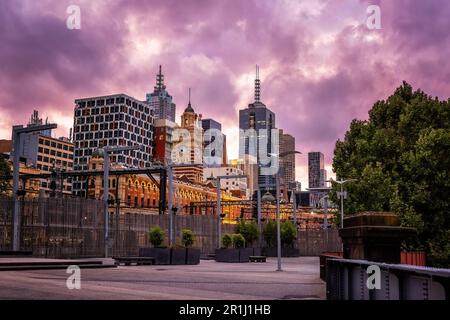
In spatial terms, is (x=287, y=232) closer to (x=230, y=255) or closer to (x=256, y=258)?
(x=256, y=258)

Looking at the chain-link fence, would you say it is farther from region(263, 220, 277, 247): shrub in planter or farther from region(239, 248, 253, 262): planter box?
region(263, 220, 277, 247): shrub in planter

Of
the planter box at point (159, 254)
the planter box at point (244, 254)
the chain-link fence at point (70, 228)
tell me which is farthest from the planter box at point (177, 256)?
the planter box at point (244, 254)

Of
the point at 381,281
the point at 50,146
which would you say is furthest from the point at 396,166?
the point at 50,146

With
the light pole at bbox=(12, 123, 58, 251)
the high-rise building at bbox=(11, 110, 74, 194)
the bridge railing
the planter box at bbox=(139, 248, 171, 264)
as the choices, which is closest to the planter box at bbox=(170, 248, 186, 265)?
the planter box at bbox=(139, 248, 171, 264)

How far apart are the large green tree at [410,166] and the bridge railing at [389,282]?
22543 millimetres

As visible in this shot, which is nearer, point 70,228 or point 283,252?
point 70,228

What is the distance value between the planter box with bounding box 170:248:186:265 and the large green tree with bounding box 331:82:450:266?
39.9 ft

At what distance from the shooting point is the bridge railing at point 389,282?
18.4 ft

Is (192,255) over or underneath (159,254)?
underneath

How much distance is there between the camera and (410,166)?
113ft

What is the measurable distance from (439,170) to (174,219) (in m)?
24.7

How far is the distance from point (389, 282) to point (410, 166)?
28.5 m

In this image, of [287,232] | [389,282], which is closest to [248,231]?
[287,232]

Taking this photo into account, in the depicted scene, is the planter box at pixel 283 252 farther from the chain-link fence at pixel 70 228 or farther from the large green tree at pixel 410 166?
the large green tree at pixel 410 166
